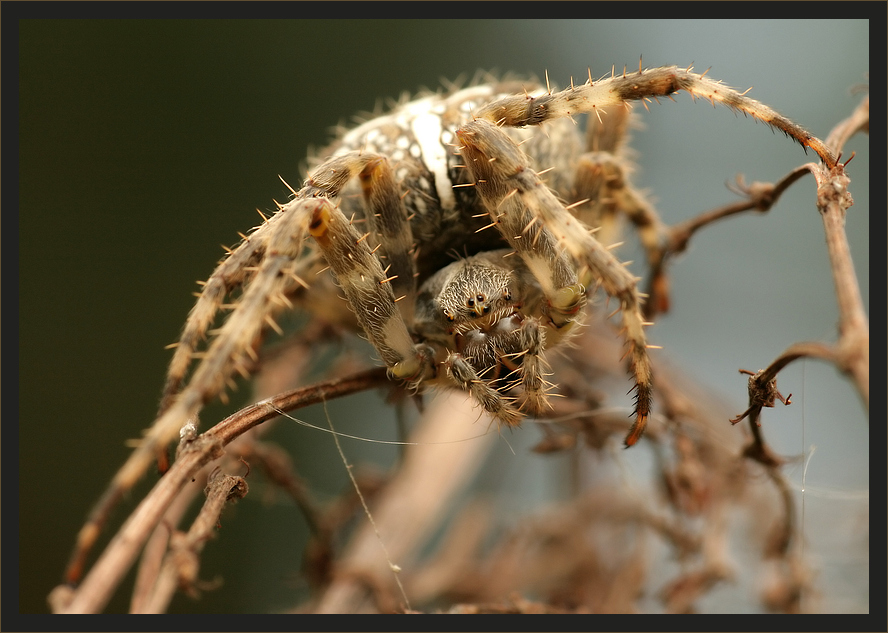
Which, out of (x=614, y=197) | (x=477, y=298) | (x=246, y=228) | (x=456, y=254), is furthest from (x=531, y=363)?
(x=246, y=228)

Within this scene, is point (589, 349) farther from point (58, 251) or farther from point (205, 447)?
point (58, 251)

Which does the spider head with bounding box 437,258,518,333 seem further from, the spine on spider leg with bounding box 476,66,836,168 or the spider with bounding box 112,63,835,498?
the spine on spider leg with bounding box 476,66,836,168

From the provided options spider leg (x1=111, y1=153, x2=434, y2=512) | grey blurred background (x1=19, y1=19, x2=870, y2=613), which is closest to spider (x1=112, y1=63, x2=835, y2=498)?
spider leg (x1=111, y1=153, x2=434, y2=512)

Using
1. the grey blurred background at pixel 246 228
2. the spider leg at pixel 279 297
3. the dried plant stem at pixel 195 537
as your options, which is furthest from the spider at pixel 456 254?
the grey blurred background at pixel 246 228

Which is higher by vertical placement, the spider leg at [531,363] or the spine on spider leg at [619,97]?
the spine on spider leg at [619,97]

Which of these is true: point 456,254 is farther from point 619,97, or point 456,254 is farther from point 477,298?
point 619,97

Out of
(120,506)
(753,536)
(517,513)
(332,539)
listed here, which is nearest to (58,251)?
(332,539)

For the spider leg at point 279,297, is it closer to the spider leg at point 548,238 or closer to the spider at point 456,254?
the spider at point 456,254
